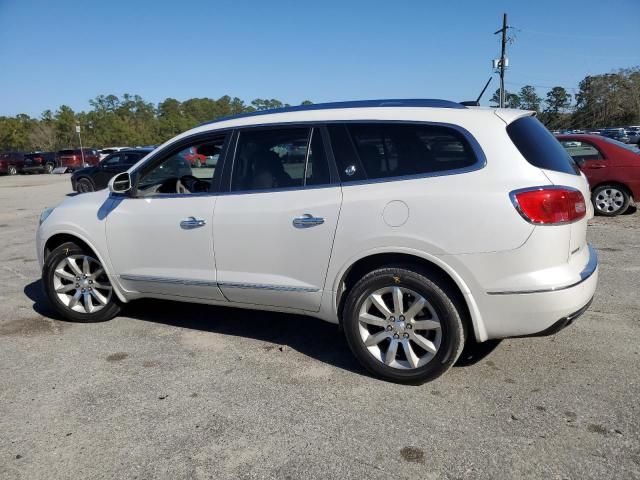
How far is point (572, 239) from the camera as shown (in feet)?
10.4

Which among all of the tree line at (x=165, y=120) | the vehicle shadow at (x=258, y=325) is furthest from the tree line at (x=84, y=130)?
the vehicle shadow at (x=258, y=325)

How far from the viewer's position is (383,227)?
3.34 metres

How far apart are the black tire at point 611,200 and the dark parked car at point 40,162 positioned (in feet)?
121

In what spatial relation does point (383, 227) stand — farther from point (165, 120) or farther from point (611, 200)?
point (165, 120)

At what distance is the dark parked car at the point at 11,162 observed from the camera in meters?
36.4

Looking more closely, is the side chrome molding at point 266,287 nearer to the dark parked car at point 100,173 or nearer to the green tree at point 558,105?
the dark parked car at point 100,173

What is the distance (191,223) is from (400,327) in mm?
1746

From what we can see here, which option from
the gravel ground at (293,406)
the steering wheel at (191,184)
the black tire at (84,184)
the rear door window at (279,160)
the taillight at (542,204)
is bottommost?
the gravel ground at (293,406)

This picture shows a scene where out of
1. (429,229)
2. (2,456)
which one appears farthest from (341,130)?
(2,456)

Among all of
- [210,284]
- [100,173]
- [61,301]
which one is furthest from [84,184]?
[210,284]

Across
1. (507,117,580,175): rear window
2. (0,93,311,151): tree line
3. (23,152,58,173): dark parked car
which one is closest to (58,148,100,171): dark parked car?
(23,152,58,173): dark parked car

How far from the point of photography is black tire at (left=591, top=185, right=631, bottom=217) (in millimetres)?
9586

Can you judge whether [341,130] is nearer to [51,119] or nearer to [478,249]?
[478,249]

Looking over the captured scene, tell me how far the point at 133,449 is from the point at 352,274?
169cm
